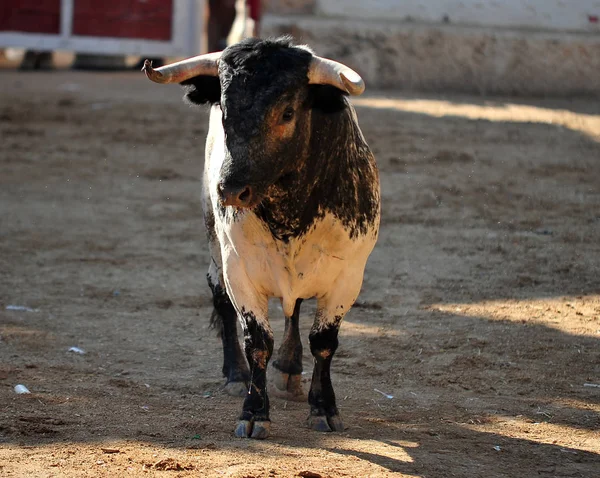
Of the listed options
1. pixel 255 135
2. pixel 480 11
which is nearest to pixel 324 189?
Answer: pixel 255 135

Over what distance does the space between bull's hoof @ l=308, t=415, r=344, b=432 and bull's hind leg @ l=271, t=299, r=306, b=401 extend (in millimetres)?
538

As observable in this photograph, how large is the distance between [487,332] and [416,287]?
1000 millimetres

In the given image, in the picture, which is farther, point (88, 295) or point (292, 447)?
point (88, 295)

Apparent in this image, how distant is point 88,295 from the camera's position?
6750 millimetres

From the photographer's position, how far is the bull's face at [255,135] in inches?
156

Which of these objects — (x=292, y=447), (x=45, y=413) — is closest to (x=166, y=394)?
(x=45, y=413)

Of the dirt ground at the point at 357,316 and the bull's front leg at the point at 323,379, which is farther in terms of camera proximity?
the bull's front leg at the point at 323,379

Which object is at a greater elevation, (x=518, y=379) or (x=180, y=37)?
(x=180, y=37)

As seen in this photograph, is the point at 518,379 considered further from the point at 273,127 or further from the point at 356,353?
the point at 273,127

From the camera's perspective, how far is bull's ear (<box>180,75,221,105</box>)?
4.47 metres

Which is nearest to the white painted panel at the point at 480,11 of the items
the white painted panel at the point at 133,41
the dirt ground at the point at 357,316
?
the dirt ground at the point at 357,316

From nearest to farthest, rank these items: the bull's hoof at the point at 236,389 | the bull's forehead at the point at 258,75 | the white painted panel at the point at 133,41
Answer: the bull's forehead at the point at 258,75, the bull's hoof at the point at 236,389, the white painted panel at the point at 133,41

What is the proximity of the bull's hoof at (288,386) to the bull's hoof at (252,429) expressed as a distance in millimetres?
670

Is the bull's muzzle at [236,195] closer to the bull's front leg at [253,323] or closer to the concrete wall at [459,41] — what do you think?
the bull's front leg at [253,323]
